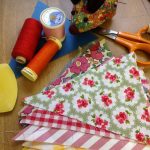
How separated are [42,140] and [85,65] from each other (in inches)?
8.4

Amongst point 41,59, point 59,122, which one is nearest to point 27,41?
point 41,59

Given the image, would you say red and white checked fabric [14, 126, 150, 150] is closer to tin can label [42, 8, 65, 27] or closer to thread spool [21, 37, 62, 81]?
thread spool [21, 37, 62, 81]

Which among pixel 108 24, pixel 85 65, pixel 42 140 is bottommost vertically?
pixel 42 140

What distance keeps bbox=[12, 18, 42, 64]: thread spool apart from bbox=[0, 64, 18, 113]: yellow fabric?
4 centimetres

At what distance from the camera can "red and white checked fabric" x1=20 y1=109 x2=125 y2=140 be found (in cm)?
55

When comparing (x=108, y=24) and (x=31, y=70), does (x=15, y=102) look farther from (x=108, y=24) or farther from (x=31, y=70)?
(x=108, y=24)

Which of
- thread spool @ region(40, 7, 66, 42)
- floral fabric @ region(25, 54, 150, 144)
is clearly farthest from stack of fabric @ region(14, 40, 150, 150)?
thread spool @ region(40, 7, 66, 42)

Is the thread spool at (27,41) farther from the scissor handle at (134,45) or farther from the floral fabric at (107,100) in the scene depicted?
the scissor handle at (134,45)

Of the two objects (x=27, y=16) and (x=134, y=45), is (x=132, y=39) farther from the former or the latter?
(x=27, y=16)

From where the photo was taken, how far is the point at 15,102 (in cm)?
60

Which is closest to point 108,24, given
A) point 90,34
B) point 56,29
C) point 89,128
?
point 90,34

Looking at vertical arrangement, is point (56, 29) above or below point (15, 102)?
above

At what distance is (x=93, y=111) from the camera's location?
563mm

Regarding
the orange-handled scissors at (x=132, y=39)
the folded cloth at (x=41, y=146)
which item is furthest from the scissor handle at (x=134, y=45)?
Result: the folded cloth at (x=41, y=146)
